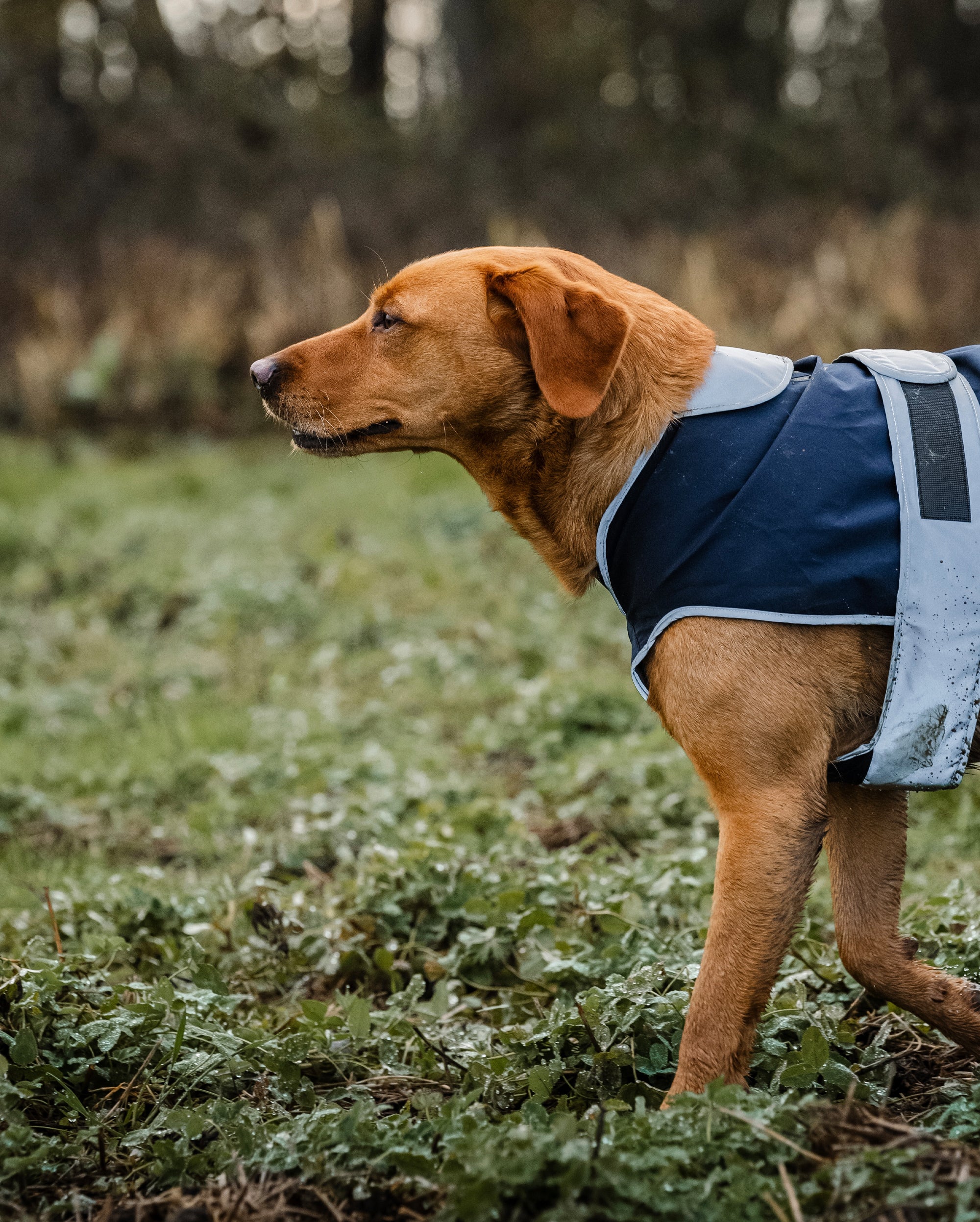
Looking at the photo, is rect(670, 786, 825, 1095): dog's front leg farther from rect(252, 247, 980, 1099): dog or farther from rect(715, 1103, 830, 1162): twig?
rect(715, 1103, 830, 1162): twig

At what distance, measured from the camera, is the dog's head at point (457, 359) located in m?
2.86

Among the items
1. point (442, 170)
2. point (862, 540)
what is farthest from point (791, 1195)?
point (442, 170)

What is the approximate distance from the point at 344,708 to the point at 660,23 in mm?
20469

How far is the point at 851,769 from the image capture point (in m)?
2.73

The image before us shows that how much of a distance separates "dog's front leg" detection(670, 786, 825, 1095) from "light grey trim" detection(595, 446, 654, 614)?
59 cm

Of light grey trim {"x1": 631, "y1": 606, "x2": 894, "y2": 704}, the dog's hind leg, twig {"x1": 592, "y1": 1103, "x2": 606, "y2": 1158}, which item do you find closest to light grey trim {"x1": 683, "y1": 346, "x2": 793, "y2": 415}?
light grey trim {"x1": 631, "y1": 606, "x2": 894, "y2": 704}

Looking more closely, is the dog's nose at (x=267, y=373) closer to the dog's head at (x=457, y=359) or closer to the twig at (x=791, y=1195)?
the dog's head at (x=457, y=359)

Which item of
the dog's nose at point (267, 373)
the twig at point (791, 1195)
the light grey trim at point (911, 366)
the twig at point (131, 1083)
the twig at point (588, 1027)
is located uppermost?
the light grey trim at point (911, 366)

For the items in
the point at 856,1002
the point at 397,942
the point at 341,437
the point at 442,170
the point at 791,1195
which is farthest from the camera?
the point at 442,170

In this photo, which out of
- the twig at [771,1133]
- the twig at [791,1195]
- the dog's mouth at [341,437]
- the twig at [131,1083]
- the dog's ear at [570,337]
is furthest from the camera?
the dog's mouth at [341,437]

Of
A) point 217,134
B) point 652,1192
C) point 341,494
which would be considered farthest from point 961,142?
point 652,1192

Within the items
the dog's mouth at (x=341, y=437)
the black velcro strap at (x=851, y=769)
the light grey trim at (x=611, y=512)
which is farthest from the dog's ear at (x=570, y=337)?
the black velcro strap at (x=851, y=769)

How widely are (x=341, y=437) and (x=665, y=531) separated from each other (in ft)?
3.68

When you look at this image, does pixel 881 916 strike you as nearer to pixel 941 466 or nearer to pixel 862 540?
pixel 862 540
